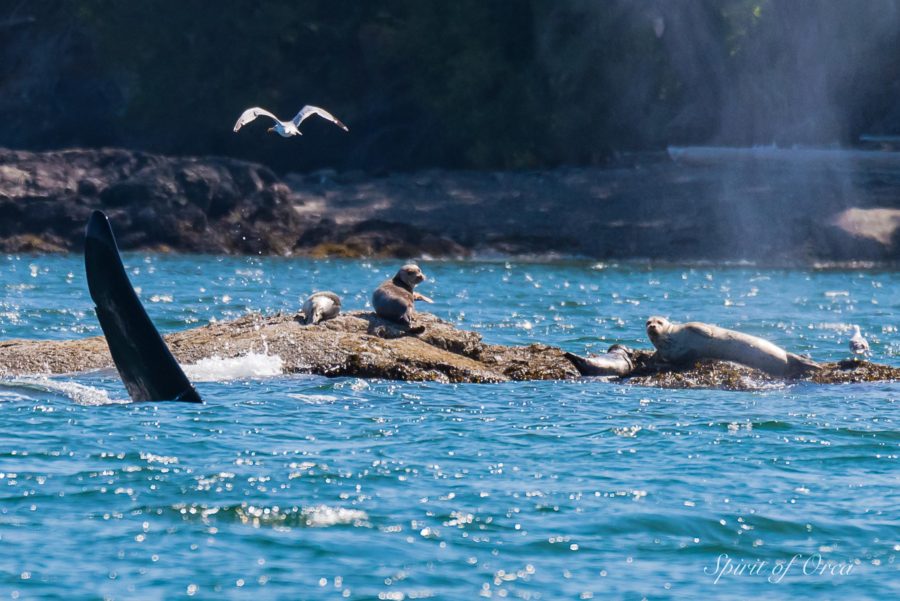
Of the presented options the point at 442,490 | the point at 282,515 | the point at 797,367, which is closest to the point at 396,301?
the point at 797,367

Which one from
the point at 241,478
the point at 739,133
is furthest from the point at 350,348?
the point at 739,133

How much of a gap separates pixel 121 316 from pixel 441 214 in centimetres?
2893

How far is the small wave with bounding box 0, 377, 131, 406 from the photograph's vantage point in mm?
11711

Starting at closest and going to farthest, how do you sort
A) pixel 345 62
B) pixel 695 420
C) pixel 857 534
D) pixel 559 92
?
pixel 857 534
pixel 695 420
pixel 559 92
pixel 345 62

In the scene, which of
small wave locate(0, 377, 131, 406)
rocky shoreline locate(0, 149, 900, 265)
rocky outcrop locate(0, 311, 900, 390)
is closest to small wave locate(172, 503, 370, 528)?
small wave locate(0, 377, 131, 406)

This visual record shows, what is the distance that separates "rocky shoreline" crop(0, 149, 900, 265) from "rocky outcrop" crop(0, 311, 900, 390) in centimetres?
2306

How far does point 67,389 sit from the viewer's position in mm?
12141

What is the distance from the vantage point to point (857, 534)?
323 inches

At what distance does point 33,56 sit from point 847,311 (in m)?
34.5

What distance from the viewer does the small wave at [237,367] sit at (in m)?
13.1

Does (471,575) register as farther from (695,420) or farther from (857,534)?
(695,420)

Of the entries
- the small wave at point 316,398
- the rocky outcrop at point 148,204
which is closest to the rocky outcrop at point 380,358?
the small wave at point 316,398

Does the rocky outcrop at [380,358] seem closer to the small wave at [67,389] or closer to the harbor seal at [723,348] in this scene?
the harbor seal at [723,348]

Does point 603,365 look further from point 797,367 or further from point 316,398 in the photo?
point 316,398
